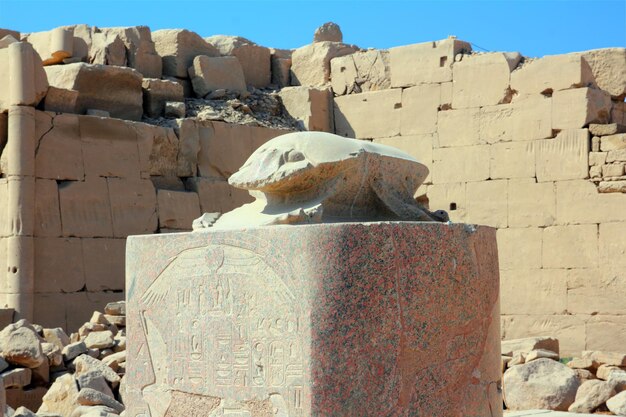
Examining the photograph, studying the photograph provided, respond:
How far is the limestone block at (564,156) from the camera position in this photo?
10.5 meters

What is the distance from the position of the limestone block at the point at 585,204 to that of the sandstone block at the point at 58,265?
4.90m

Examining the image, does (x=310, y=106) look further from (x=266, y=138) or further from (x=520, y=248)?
(x=520, y=248)

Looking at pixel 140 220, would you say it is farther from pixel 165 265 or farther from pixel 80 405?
pixel 165 265

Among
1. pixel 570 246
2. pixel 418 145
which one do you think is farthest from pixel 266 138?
pixel 570 246

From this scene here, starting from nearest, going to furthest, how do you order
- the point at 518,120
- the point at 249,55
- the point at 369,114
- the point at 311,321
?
the point at 311,321, the point at 518,120, the point at 369,114, the point at 249,55

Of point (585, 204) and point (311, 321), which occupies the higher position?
point (585, 204)

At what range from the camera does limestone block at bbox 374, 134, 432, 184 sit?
1168cm

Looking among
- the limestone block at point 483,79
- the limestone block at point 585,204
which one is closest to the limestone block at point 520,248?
the limestone block at point 585,204

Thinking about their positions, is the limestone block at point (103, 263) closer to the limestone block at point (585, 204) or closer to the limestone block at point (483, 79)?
the limestone block at point (483, 79)

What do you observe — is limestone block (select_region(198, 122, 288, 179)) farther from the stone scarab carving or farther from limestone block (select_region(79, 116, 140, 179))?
the stone scarab carving

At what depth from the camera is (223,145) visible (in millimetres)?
11227

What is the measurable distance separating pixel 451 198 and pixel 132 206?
354 cm

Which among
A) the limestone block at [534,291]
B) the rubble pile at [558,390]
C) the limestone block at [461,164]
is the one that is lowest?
the rubble pile at [558,390]

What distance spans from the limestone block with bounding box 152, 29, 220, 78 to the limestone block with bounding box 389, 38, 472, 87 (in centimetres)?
230
